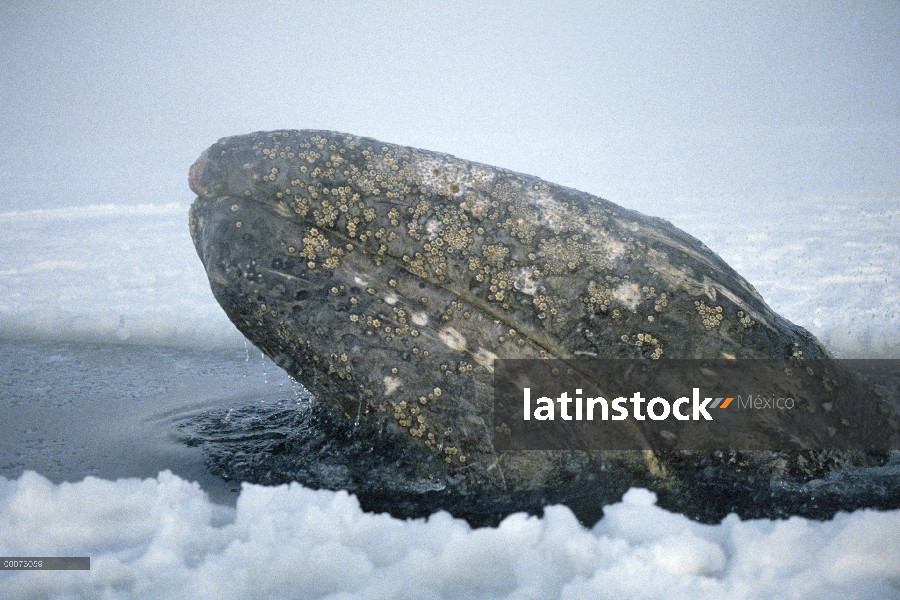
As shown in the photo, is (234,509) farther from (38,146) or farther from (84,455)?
(38,146)

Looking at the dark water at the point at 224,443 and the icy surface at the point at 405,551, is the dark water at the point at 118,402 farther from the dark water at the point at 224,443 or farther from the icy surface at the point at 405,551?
the icy surface at the point at 405,551

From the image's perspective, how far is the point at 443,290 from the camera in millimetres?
3785

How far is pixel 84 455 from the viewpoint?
4.11 meters

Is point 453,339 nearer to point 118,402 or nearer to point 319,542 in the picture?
point 319,542

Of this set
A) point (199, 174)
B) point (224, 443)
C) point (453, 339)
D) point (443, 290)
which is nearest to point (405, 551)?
point (453, 339)

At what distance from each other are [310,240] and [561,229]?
119 centimetres

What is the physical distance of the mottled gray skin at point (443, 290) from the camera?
363 centimetres

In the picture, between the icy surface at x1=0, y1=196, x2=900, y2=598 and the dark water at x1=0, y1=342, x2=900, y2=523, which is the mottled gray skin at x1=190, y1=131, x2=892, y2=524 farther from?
the icy surface at x1=0, y1=196, x2=900, y2=598

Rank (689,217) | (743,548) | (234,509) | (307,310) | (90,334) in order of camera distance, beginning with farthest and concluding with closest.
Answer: (689,217) < (90,334) < (307,310) < (234,509) < (743,548)

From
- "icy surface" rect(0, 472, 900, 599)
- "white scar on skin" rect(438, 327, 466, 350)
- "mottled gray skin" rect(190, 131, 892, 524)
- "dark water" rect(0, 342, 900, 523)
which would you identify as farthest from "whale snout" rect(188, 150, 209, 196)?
"icy surface" rect(0, 472, 900, 599)

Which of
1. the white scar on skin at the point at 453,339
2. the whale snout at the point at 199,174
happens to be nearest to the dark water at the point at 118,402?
the white scar on skin at the point at 453,339

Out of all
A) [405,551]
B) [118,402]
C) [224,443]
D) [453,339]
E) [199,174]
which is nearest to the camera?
[405,551]

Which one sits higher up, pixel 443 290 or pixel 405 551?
pixel 443 290

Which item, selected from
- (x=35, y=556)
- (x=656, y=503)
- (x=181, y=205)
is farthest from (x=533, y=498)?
(x=181, y=205)
